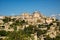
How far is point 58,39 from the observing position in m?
36.8

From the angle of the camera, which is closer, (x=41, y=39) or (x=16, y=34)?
(x=16, y=34)

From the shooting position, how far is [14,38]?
934 inches

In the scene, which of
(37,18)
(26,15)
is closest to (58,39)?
(37,18)

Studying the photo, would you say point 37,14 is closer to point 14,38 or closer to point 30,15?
point 30,15

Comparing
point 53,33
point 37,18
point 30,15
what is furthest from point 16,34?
point 30,15

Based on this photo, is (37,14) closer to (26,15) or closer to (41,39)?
(26,15)

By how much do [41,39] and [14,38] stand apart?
12.9 m

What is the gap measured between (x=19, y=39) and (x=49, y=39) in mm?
14409

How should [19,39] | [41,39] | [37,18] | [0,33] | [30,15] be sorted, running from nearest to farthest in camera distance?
[19,39]
[41,39]
[0,33]
[37,18]
[30,15]

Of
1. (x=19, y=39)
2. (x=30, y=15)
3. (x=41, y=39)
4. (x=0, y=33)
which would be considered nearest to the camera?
(x=19, y=39)

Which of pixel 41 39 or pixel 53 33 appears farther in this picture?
pixel 53 33

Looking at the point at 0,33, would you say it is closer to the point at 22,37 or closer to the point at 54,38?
the point at 54,38

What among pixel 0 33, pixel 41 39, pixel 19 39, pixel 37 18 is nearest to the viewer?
pixel 19 39

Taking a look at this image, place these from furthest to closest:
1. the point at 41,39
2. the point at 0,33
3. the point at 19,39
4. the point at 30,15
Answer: the point at 30,15 → the point at 0,33 → the point at 41,39 → the point at 19,39
